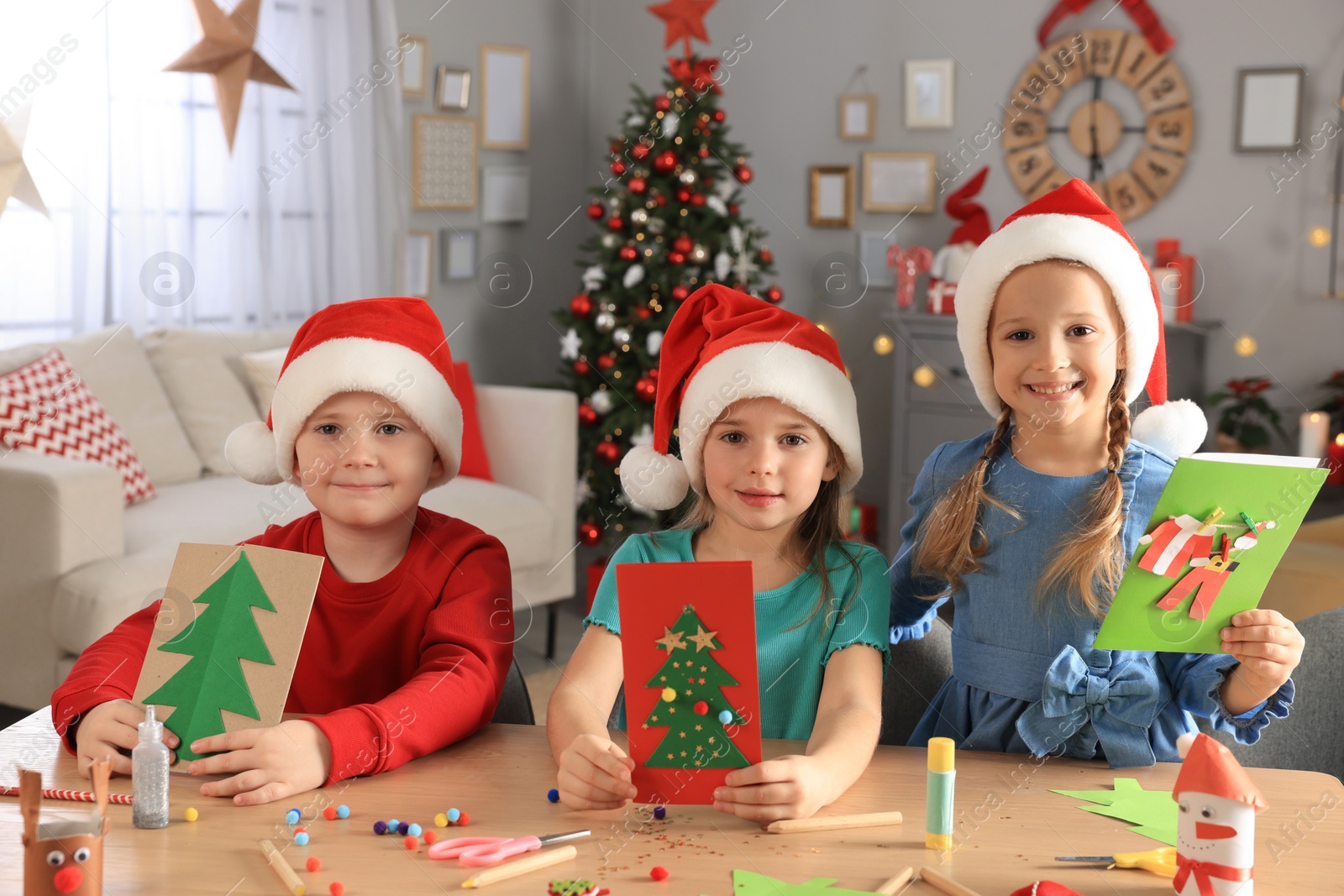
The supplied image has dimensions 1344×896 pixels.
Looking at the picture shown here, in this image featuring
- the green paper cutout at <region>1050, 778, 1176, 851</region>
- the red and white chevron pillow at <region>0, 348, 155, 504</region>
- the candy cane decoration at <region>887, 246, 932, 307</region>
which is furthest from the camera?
the candy cane decoration at <region>887, 246, 932, 307</region>

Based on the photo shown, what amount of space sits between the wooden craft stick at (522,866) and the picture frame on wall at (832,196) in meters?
4.30

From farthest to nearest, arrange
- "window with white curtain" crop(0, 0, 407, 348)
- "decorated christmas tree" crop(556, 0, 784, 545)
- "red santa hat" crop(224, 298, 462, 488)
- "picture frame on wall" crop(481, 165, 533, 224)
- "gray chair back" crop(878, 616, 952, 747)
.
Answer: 1. "picture frame on wall" crop(481, 165, 533, 224)
2. "decorated christmas tree" crop(556, 0, 784, 545)
3. "window with white curtain" crop(0, 0, 407, 348)
4. "gray chair back" crop(878, 616, 952, 747)
5. "red santa hat" crop(224, 298, 462, 488)

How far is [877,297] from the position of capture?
16.2 feet

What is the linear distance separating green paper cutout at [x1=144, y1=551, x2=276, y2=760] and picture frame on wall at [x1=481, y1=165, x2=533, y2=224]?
4.18m

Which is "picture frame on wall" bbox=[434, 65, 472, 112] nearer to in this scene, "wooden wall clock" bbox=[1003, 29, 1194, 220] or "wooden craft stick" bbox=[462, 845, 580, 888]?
"wooden wall clock" bbox=[1003, 29, 1194, 220]

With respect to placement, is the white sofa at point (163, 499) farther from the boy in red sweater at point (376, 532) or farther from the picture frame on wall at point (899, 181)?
the picture frame on wall at point (899, 181)

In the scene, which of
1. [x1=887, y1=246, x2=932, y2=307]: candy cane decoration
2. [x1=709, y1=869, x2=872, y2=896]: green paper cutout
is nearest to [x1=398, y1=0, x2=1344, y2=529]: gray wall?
[x1=887, y1=246, x2=932, y2=307]: candy cane decoration

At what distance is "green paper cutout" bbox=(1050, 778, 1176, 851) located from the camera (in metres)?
1.05

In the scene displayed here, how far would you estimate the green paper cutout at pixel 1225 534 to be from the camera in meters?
1.08

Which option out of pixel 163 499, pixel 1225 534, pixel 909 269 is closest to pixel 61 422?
pixel 163 499

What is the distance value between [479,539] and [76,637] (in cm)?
171

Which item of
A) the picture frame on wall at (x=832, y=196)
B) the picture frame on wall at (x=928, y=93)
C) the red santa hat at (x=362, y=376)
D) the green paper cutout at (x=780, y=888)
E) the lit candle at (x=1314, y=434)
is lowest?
the green paper cutout at (x=780, y=888)

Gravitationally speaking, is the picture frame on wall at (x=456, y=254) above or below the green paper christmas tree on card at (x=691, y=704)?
above

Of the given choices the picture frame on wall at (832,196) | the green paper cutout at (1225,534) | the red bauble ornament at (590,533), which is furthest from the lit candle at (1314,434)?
the green paper cutout at (1225,534)
